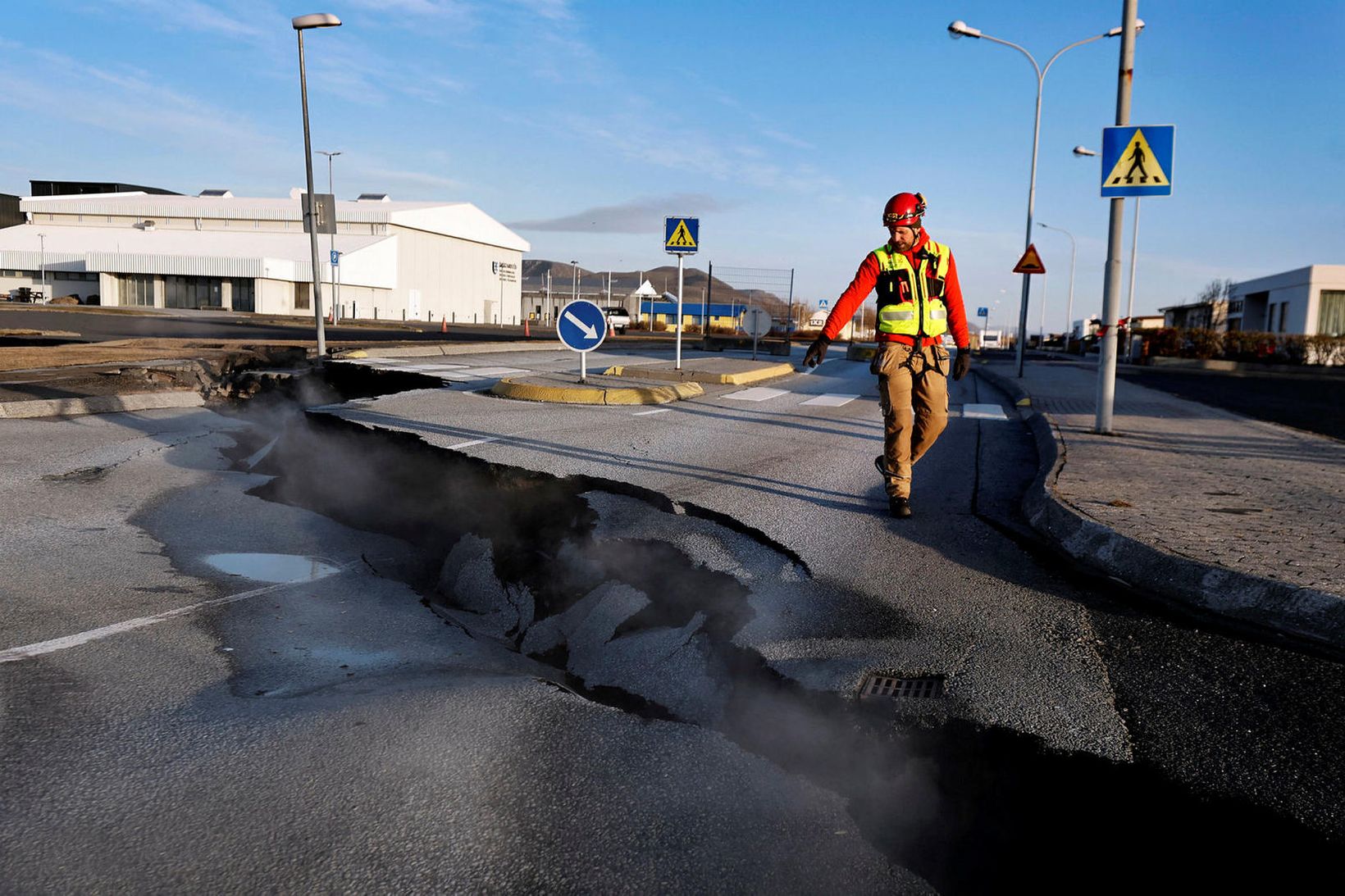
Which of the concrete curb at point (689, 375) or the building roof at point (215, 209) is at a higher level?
the building roof at point (215, 209)

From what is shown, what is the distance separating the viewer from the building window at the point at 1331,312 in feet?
156

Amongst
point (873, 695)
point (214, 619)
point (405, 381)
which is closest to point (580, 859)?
point (873, 695)

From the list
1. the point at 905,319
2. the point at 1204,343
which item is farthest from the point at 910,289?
the point at 1204,343

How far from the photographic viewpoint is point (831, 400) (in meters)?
14.7

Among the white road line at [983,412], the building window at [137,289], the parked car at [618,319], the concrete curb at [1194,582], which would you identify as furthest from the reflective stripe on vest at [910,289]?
the building window at [137,289]

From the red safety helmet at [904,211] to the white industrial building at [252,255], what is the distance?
52649mm

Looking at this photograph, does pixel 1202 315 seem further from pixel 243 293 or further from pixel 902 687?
pixel 902 687

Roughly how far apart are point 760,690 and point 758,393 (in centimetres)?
1199

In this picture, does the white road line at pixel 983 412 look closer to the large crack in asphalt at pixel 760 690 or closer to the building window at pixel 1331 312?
the large crack in asphalt at pixel 760 690

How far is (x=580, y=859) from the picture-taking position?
225 centimetres

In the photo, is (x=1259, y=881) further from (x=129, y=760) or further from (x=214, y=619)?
(x=214, y=619)

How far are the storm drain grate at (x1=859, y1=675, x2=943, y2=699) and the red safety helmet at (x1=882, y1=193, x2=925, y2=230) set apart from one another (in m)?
3.28

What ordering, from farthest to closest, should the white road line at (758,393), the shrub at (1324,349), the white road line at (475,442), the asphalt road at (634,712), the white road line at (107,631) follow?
the shrub at (1324,349) → the white road line at (758,393) → the white road line at (475,442) → the white road line at (107,631) → the asphalt road at (634,712)

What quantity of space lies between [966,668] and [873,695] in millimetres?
427
